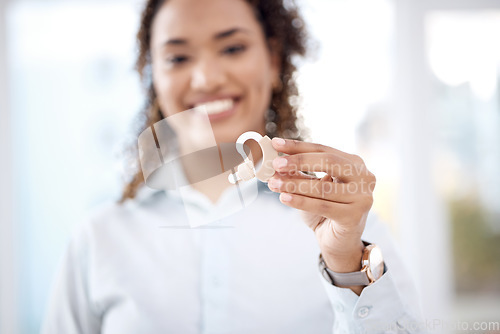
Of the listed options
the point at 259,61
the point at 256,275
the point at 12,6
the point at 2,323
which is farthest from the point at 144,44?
the point at 2,323

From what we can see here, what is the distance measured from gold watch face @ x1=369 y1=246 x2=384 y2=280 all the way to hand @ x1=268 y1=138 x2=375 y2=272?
0.03 meters

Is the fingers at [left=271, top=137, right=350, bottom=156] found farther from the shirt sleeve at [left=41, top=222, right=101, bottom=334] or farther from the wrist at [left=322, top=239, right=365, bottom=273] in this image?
the shirt sleeve at [left=41, top=222, right=101, bottom=334]

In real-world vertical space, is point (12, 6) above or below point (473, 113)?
above

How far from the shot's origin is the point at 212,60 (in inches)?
19.9

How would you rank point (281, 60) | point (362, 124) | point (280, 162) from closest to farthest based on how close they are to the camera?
point (280, 162), point (281, 60), point (362, 124)

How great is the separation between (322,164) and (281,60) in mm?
423

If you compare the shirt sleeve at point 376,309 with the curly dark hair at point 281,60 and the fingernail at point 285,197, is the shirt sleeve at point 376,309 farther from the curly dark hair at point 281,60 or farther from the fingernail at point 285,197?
the curly dark hair at point 281,60

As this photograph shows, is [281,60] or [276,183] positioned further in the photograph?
[281,60]

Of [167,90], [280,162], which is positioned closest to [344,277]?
[280,162]

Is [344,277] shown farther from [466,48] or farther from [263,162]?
[466,48]

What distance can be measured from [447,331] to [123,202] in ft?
1.75

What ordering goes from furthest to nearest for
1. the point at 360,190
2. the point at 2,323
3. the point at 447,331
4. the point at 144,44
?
the point at 2,323 < the point at 144,44 < the point at 447,331 < the point at 360,190

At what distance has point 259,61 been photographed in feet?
1.78

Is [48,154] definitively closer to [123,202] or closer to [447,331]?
[123,202]
